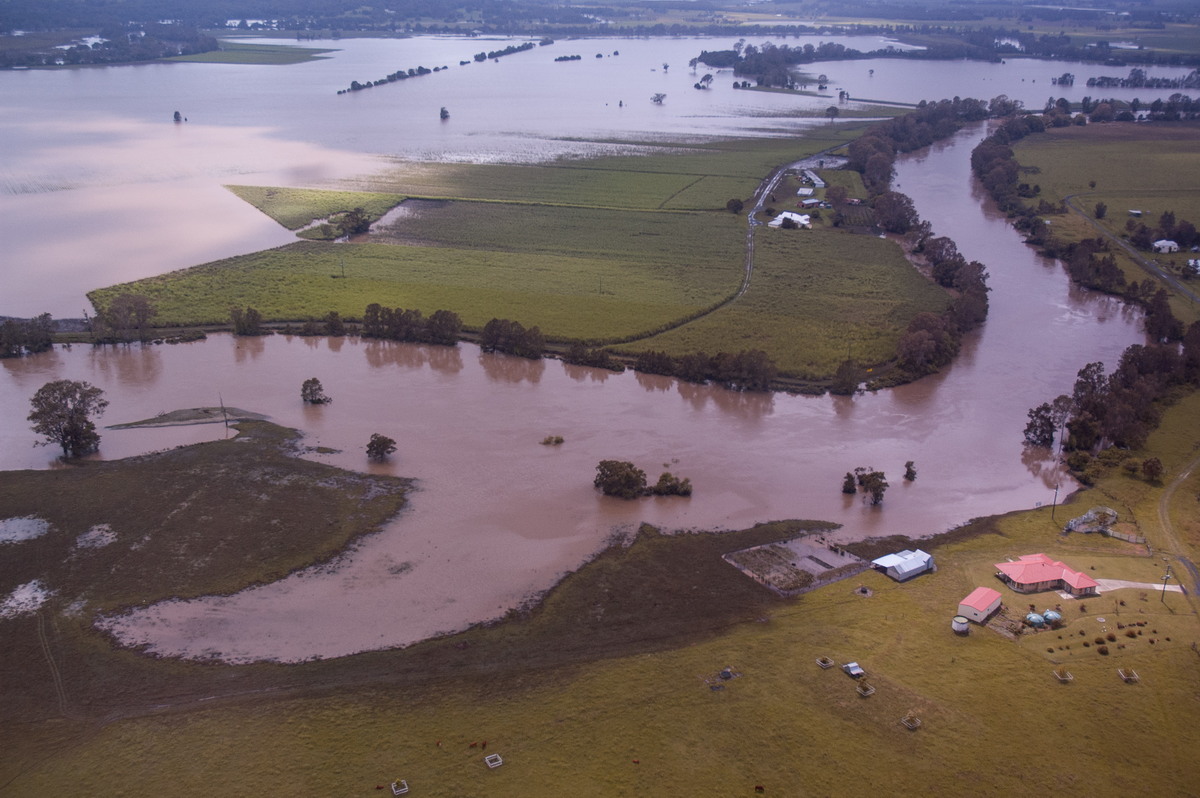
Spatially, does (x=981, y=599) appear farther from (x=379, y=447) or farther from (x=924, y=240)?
(x=924, y=240)

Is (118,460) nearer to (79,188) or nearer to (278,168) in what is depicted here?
(79,188)

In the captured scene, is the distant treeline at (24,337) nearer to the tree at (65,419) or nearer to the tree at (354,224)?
the tree at (65,419)

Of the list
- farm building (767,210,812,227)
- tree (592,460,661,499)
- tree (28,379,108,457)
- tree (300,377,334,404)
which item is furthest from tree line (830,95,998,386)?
tree (28,379,108,457)

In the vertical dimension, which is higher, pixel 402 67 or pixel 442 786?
pixel 402 67

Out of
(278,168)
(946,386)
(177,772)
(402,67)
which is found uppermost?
(402,67)

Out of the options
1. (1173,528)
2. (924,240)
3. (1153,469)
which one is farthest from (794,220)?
(1173,528)

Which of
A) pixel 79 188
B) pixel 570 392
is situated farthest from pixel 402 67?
pixel 570 392

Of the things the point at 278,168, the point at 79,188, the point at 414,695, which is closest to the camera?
the point at 414,695

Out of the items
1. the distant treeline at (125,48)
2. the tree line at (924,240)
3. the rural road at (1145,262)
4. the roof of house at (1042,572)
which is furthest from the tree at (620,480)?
the distant treeline at (125,48)
